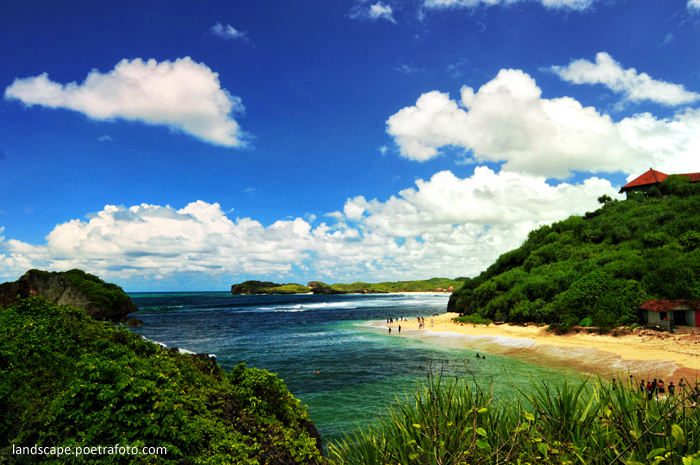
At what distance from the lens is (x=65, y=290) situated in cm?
Answer: 6256

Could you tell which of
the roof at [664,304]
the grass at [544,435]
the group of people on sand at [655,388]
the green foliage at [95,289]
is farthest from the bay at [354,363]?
the green foliage at [95,289]

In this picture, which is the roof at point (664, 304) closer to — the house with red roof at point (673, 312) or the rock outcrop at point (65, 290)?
the house with red roof at point (673, 312)

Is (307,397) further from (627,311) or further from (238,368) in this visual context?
(627,311)

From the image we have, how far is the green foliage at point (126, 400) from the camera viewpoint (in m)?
6.75

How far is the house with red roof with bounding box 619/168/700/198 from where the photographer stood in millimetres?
75787

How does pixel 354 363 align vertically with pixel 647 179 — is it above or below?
below

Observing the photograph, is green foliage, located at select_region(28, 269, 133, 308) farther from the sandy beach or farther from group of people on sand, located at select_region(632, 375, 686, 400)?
group of people on sand, located at select_region(632, 375, 686, 400)

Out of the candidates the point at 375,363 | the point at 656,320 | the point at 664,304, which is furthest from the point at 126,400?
the point at 656,320

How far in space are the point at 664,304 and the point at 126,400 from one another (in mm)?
43622

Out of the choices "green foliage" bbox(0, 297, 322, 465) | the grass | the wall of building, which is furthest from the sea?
the wall of building

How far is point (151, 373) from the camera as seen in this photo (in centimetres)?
802

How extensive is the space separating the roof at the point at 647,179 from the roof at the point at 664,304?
59.4m

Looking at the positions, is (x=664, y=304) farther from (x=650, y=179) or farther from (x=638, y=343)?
(x=650, y=179)

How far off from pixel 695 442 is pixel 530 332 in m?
43.1
